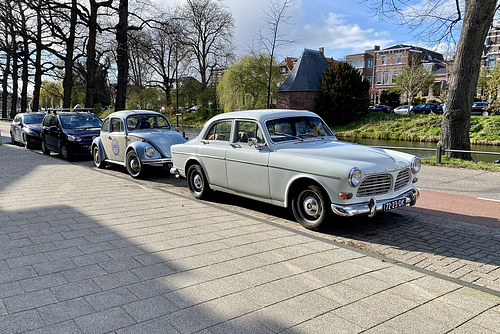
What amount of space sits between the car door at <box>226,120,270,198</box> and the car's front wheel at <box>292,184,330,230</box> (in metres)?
0.59

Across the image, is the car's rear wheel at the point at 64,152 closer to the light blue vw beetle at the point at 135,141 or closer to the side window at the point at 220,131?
the light blue vw beetle at the point at 135,141

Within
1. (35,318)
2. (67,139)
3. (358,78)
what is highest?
(358,78)

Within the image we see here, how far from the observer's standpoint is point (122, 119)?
11.2 meters

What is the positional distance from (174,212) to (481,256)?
4.49 m

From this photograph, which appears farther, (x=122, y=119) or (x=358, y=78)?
(x=358, y=78)

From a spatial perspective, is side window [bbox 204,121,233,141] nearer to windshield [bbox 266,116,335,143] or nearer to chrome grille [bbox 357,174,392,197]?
windshield [bbox 266,116,335,143]

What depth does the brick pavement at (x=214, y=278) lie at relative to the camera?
307cm

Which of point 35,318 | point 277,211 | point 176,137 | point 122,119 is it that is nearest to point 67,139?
point 122,119

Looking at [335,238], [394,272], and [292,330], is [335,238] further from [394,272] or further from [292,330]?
[292,330]

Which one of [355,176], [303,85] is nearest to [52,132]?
[355,176]


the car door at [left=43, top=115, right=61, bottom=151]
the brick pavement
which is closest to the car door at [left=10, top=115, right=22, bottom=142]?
the car door at [left=43, top=115, right=61, bottom=151]

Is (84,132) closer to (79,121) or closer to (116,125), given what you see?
(79,121)

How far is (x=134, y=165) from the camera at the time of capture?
1058cm

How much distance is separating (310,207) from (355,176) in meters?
A: 0.86
